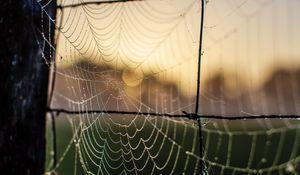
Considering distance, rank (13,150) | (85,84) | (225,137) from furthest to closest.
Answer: (225,137)
(85,84)
(13,150)

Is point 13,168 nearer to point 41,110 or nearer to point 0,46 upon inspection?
point 41,110

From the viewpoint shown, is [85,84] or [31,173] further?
[85,84]

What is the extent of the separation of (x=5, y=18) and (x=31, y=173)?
4.27 ft

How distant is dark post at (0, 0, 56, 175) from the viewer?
429 centimetres

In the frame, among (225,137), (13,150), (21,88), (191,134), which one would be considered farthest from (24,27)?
(191,134)

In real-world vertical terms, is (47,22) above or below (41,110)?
above

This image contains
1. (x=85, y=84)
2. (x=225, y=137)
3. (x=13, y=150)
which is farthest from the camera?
(x=225, y=137)

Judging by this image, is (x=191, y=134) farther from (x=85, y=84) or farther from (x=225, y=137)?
(x=85, y=84)

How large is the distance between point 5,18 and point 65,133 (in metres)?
41.7

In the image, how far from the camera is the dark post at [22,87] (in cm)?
429

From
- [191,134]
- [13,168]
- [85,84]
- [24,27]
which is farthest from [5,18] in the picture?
[191,134]

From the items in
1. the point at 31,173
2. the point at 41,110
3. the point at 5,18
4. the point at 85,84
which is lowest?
the point at 31,173

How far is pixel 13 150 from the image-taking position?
4.32m

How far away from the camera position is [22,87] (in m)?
4.35
